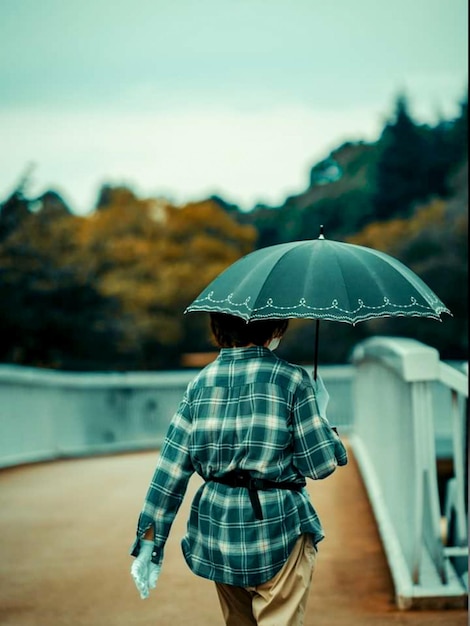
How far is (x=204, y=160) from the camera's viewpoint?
32.1 metres

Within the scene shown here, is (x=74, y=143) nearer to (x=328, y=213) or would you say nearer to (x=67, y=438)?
(x=328, y=213)

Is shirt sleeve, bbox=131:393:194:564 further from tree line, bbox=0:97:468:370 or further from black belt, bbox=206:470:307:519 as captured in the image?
tree line, bbox=0:97:468:370

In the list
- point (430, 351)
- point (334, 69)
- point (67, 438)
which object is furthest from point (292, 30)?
point (430, 351)

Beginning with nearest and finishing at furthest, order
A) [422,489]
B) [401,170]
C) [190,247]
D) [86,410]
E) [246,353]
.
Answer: [246,353] → [422,489] → [86,410] → [401,170] → [190,247]

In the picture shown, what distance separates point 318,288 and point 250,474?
63cm

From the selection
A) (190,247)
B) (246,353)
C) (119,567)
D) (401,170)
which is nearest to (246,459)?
(246,353)

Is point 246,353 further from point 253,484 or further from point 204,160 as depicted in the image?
point 204,160

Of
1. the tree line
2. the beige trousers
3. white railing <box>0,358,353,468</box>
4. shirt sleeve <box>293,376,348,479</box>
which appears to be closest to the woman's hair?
shirt sleeve <box>293,376,348,479</box>

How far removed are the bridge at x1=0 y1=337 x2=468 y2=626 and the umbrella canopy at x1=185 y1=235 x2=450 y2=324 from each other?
4.51ft

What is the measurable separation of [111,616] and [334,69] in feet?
79.0

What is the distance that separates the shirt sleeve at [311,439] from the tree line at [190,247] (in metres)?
15.0

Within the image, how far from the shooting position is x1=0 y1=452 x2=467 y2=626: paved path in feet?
14.9

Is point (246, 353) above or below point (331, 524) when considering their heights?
above

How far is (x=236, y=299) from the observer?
2912 mm
